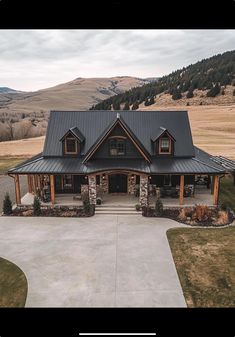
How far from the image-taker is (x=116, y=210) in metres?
21.6

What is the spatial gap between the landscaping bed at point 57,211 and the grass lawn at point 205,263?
6.32 meters

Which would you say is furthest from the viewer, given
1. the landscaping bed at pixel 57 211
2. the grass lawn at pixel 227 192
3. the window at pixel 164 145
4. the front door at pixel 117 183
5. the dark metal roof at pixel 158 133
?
the front door at pixel 117 183

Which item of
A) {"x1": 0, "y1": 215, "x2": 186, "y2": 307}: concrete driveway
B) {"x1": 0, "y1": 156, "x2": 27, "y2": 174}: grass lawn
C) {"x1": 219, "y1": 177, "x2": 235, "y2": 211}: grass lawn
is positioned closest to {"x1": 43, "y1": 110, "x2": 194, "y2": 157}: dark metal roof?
{"x1": 219, "y1": 177, "x2": 235, "y2": 211}: grass lawn

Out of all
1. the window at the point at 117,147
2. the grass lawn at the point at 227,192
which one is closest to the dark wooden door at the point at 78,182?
the window at the point at 117,147

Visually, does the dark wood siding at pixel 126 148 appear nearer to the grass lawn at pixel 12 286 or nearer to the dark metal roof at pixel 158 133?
the dark metal roof at pixel 158 133

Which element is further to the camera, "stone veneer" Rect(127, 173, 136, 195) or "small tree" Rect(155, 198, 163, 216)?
"stone veneer" Rect(127, 173, 136, 195)

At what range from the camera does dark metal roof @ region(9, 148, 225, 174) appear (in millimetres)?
21859

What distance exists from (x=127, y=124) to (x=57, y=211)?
31.9ft

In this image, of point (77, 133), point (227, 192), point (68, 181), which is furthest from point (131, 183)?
point (227, 192)

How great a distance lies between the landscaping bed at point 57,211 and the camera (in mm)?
21219

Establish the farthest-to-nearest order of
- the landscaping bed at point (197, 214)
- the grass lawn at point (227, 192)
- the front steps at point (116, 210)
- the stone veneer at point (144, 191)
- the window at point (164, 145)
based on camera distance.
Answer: the grass lawn at point (227, 192), the window at point (164, 145), the stone veneer at point (144, 191), the front steps at point (116, 210), the landscaping bed at point (197, 214)

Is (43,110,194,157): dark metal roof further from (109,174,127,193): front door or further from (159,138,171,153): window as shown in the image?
(109,174,127,193): front door

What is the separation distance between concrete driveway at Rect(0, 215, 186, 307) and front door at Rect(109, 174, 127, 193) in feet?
13.3

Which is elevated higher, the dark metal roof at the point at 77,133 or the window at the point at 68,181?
the dark metal roof at the point at 77,133
